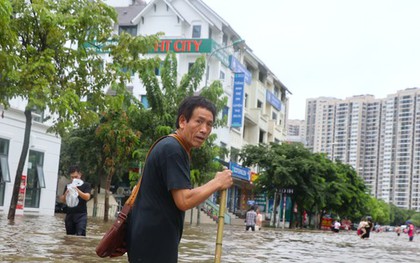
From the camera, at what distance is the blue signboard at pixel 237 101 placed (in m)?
47.4

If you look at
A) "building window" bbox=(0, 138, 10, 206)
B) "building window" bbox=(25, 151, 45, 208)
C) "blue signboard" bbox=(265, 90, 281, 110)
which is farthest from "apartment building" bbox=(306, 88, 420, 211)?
"building window" bbox=(0, 138, 10, 206)

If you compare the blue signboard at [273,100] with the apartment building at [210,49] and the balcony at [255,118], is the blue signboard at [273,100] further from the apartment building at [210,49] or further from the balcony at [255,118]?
the apartment building at [210,49]

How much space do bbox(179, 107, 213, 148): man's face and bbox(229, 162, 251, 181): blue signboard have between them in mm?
43284

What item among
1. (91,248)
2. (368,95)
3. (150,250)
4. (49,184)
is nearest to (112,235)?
(150,250)

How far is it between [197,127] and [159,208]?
482mm

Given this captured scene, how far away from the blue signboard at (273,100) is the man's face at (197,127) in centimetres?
5588

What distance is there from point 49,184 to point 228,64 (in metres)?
19.3

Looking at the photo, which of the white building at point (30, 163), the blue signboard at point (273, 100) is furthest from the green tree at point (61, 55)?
the blue signboard at point (273, 100)

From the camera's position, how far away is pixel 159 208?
3301 millimetres

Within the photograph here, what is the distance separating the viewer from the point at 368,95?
462 ft

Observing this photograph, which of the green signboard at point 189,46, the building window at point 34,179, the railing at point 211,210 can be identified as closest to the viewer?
the building window at point 34,179

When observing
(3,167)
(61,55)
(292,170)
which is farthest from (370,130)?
(61,55)

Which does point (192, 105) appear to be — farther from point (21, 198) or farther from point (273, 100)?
point (273, 100)

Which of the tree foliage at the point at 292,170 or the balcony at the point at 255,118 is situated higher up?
the balcony at the point at 255,118
